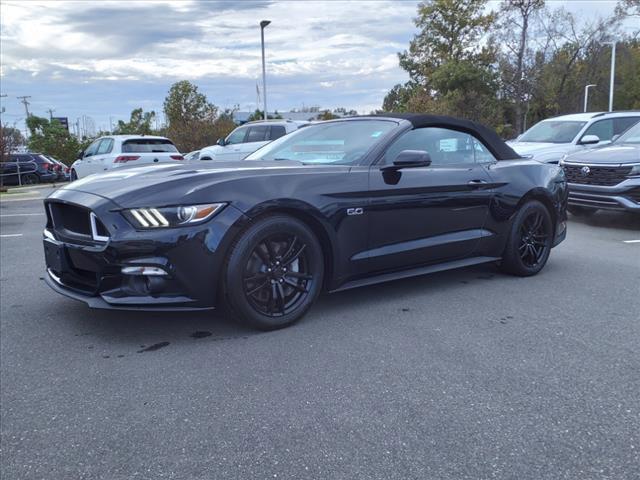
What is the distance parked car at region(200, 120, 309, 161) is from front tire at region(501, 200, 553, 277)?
9756mm

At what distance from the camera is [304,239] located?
380 cm

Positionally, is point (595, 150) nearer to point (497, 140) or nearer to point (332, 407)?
point (497, 140)

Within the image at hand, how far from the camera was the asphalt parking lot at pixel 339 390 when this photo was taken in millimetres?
2314

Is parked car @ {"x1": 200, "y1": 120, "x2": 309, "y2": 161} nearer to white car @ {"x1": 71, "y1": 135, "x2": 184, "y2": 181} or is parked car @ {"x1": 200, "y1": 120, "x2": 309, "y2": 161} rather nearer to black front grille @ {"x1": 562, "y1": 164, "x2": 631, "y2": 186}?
white car @ {"x1": 71, "y1": 135, "x2": 184, "y2": 181}

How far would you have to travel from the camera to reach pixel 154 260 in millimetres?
3348

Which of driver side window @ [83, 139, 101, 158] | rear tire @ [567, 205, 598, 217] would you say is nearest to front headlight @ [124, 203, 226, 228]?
rear tire @ [567, 205, 598, 217]

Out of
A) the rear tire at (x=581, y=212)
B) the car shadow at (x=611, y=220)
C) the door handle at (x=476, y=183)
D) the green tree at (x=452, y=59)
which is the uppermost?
the green tree at (x=452, y=59)

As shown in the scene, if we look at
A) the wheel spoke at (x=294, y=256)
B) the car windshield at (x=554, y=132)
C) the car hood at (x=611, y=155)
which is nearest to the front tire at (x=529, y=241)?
the wheel spoke at (x=294, y=256)

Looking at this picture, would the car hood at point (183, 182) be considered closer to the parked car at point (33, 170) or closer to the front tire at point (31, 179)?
the parked car at point (33, 170)

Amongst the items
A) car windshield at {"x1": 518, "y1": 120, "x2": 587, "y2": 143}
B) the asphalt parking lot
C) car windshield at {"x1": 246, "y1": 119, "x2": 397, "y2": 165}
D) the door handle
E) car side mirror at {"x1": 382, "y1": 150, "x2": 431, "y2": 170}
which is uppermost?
car windshield at {"x1": 518, "y1": 120, "x2": 587, "y2": 143}

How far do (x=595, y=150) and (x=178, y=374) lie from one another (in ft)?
25.2

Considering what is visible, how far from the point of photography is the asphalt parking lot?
2314 millimetres

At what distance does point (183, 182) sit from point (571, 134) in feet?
31.4

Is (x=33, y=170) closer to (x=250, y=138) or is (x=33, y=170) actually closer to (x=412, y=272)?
(x=250, y=138)
